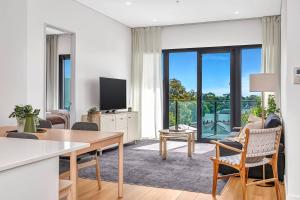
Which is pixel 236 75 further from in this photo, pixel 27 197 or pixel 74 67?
pixel 27 197

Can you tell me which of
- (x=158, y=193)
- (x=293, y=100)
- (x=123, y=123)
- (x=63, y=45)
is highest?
(x=63, y=45)

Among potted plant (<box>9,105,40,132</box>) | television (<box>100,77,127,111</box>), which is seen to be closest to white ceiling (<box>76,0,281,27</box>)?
television (<box>100,77,127,111</box>)

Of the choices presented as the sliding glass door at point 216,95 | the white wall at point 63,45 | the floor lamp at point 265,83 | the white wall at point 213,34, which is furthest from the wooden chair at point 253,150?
the white wall at point 63,45

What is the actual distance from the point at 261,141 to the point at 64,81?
682 centimetres

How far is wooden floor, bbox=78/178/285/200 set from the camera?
139 inches

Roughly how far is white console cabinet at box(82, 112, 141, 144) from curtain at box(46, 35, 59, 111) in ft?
8.63

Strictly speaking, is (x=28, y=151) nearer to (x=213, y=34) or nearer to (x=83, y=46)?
(x=83, y=46)

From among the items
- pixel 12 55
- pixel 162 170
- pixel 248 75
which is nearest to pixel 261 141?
pixel 162 170

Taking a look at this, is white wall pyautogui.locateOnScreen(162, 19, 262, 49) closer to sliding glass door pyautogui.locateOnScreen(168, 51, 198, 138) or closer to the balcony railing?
sliding glass door pyautogui.locateOnScreen(168, 51, 198, 138)

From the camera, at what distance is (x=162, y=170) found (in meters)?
4.75

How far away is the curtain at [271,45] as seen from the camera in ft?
22.0

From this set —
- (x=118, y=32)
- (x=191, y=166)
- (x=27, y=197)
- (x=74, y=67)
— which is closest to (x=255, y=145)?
(x=191, y=166)

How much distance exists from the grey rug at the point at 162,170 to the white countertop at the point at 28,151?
2.21m

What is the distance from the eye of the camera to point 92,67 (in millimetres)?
6434
